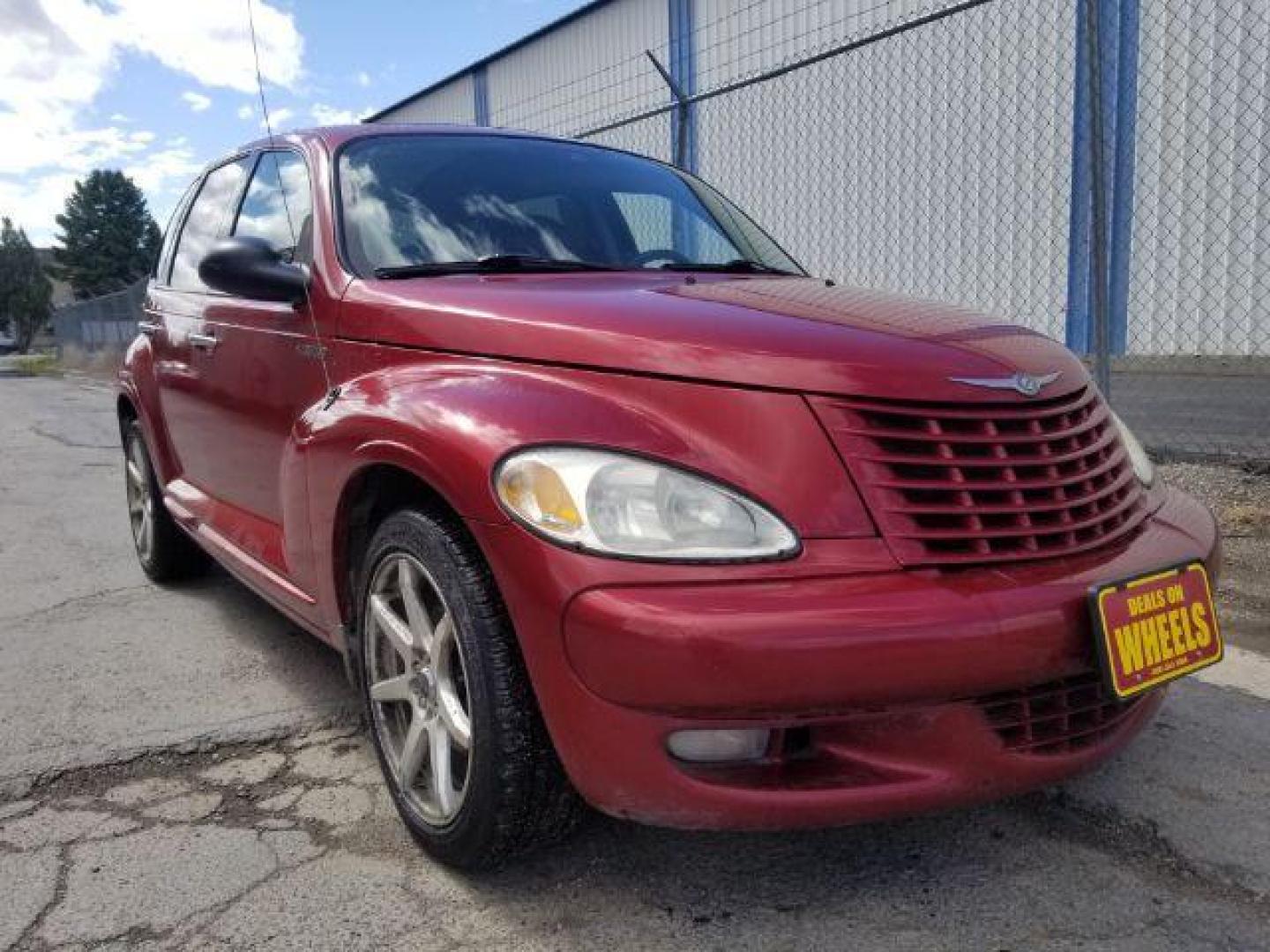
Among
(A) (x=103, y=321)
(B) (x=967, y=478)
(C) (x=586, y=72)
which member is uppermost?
(C) (x=586, y=72)

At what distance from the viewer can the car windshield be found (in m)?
2.77

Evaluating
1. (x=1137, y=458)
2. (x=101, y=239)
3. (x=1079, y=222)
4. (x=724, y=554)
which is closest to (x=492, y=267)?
(x=724, y=554)

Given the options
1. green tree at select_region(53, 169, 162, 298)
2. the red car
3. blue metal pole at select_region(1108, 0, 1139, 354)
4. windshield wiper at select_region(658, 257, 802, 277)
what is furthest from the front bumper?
green tree at select_region(53, 169, 162, 298)

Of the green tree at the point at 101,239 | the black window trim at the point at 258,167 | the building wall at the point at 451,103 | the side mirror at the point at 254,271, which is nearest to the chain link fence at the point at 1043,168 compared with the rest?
the black window trim at the point at 258,167

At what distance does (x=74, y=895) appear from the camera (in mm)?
2139

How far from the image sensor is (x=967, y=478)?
74.9 inches

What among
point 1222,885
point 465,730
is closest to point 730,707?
point 465,730

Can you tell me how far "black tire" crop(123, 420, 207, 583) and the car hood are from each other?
222cm

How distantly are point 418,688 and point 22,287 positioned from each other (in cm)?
7922

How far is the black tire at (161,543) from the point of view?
4.38 metres

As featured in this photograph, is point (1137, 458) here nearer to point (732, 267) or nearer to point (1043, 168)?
point (732, 267)

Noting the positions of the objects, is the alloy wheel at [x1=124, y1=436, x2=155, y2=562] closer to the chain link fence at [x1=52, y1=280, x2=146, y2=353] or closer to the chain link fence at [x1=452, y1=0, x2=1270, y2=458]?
the chain link fence at [x1=452, y1=0, x2=1270, y2=458]

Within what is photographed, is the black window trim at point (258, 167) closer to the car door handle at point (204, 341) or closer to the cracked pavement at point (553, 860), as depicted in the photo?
the car door handle at point (204, 341)

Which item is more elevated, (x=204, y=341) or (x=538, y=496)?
(x=204, y=341)
